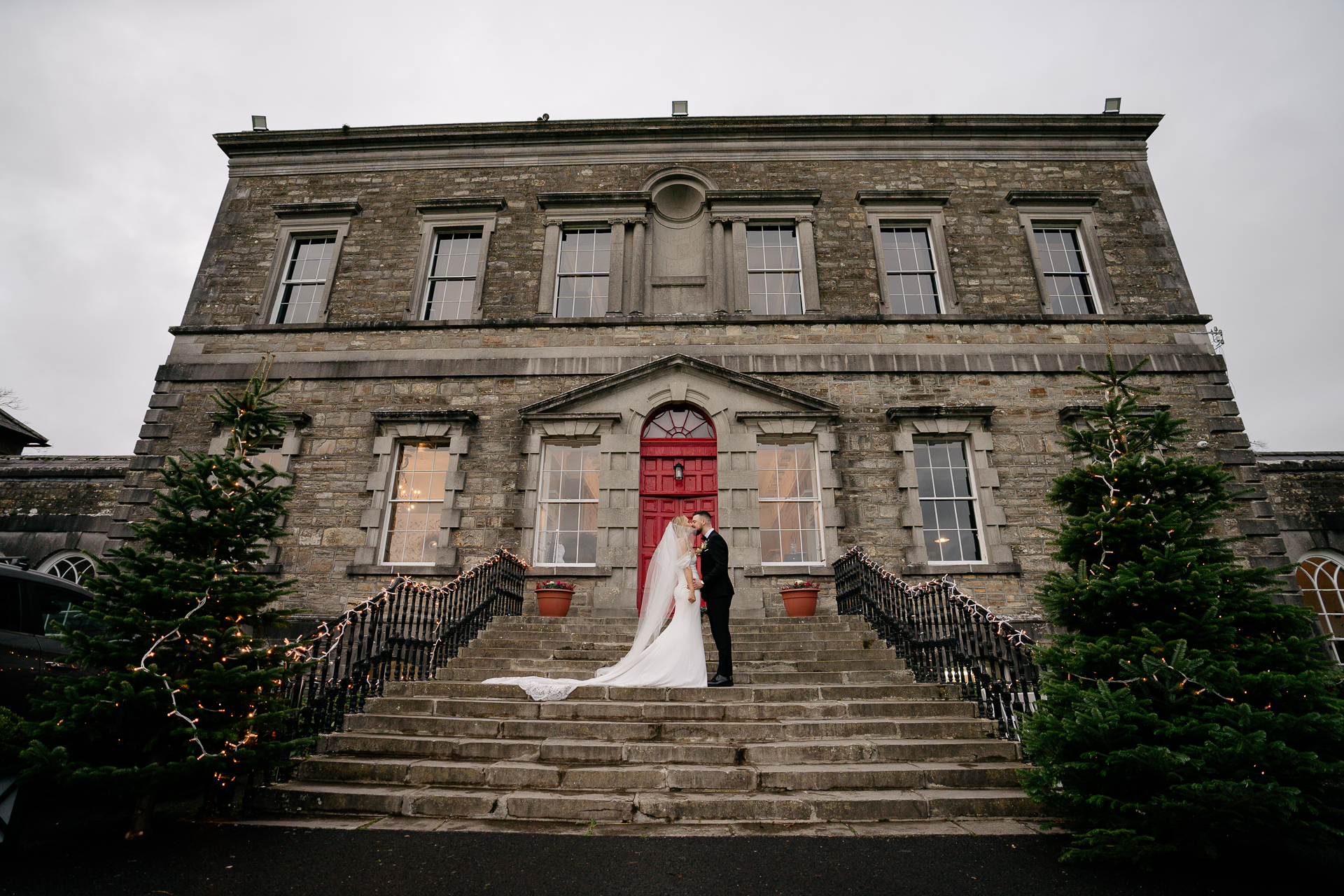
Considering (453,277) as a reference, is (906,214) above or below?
above

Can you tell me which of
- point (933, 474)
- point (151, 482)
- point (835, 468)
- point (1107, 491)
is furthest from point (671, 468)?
point (151, 482)

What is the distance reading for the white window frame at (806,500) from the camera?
10.1 m

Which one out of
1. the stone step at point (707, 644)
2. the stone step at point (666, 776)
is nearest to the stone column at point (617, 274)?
the stone step at point (707, 644)

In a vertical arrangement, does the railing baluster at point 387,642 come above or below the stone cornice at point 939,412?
below

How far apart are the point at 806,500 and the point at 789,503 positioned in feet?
1.02

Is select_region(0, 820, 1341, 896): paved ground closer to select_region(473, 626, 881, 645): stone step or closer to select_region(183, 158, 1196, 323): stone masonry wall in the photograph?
select_region(473, 626, 881, 645): stone step

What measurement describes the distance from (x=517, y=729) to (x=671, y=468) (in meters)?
5.85

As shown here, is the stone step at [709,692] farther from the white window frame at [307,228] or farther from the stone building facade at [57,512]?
the white window frame at [307,228]

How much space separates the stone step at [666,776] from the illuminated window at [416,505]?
5.58 m

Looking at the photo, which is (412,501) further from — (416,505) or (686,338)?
(686,338)

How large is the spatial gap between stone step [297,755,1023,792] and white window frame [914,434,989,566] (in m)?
5.38

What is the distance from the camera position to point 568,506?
34.9ft

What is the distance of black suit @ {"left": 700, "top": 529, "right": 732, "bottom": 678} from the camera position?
6.57 m

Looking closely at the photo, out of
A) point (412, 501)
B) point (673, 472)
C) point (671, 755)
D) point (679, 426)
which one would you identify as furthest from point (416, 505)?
point (671, 755)
